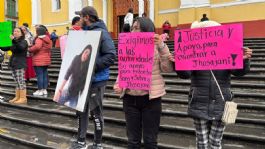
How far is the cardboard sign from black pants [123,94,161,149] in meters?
5.53

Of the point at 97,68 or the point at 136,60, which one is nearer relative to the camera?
the point at 136,60

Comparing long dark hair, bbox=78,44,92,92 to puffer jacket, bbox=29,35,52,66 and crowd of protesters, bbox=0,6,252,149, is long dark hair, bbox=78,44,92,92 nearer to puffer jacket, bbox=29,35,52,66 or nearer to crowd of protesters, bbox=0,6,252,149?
crowd of protesters, bbox=0,6,252,149

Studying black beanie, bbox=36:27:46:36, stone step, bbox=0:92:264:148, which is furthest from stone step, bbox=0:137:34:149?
black beanie, bbox=36:27:46:36

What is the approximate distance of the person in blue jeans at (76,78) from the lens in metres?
5.43

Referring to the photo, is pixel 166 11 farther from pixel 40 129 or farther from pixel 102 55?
pixel 102 55

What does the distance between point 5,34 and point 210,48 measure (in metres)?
6.46

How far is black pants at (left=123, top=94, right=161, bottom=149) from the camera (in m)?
4.77

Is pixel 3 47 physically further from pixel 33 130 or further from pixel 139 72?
pixel 139 72

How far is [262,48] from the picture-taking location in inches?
492

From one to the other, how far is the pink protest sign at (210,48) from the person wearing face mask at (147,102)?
246 millimetres

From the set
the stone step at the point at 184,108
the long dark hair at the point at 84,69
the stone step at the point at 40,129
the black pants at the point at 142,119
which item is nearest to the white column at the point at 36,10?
the stone step at the point at 40,129

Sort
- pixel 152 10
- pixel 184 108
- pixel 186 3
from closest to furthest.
Result: pixel 184 108 < pixel 186 3 < pixel 152 10

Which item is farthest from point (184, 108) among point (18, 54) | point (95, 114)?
point (18, 54)

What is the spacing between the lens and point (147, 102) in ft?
15.6
